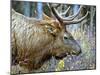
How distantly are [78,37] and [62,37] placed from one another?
0.23m

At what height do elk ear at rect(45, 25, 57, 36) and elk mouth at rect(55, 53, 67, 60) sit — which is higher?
elk ear at rect(45, 25, 57, 36)

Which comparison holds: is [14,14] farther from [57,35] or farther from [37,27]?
[57,35]

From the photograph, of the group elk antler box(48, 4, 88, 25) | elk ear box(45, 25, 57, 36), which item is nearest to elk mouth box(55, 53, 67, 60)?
elk ear box(45, 25, 57, 36)

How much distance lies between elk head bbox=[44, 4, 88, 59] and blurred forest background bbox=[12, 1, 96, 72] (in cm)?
5

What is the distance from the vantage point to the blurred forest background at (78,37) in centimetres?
267

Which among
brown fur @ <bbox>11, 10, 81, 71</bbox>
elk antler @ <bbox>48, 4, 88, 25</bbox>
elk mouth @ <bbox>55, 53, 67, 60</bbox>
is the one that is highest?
elk antler @ <bbox>48, 4, 88, 25</bbox>

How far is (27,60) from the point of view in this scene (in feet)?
8.61

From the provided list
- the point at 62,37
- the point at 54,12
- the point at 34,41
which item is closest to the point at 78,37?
the point at 62,37

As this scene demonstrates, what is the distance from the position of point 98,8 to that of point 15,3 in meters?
1.18

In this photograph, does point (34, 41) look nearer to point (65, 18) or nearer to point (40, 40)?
point (40, 40)

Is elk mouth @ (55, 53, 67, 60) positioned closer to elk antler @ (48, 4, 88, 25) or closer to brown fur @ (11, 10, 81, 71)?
brown fur @ (11, 10, 81, 71)

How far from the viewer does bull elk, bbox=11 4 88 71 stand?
102 inches

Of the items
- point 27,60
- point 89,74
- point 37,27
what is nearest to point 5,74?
point 27,60

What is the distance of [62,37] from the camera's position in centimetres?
279
